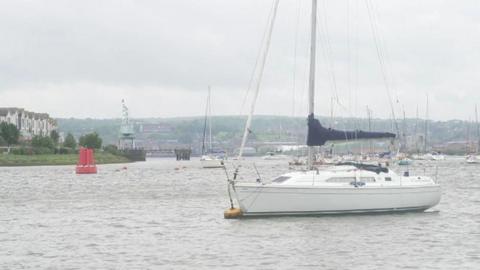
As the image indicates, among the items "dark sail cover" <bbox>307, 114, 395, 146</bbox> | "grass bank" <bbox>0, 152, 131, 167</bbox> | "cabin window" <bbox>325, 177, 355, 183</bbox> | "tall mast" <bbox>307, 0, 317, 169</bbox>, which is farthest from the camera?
"grass bank" <bbox>0, 152, 131, 167</bbox>

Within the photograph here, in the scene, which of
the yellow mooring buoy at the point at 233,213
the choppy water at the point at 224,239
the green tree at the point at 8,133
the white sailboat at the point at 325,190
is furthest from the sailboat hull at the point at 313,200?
the green tree at the point at 8,133

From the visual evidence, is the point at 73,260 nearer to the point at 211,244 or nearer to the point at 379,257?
the point at 211,244

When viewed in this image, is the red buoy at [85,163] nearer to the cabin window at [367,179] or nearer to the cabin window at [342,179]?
the cabin window at [367,179]

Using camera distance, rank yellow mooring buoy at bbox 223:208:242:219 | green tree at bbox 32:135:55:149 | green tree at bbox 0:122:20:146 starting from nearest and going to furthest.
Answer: yellow mooring buoy at bbox 223:208:242:219, green tree at bbox 0:122:20:146, green tree at bbox 32:135:55:149

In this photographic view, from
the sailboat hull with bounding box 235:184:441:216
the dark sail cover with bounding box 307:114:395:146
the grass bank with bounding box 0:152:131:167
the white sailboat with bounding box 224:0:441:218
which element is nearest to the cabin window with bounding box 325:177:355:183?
the white sailboat with bounding box 224:0:441:218

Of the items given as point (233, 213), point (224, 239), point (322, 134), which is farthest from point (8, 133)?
point (224, 239)

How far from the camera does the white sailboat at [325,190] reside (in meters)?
44.6

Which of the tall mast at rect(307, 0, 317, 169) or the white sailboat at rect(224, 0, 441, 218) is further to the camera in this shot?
the tall mast at rect(307, 0, 317, 169)

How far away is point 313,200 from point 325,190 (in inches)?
30.2

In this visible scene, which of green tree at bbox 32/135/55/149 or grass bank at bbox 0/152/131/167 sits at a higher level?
green tree at bbox 32/135/55/149

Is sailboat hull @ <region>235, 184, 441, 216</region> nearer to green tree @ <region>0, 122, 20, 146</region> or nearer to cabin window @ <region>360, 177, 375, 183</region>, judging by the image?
cabin window @ <region>360, 177, 375, 183</region>

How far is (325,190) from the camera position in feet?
147

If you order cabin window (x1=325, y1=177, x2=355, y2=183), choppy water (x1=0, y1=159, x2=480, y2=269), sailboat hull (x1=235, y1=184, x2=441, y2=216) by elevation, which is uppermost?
cabin window (x1=325, y1=177, x2=355, y2=183)

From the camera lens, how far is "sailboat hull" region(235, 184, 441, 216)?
44469mm
